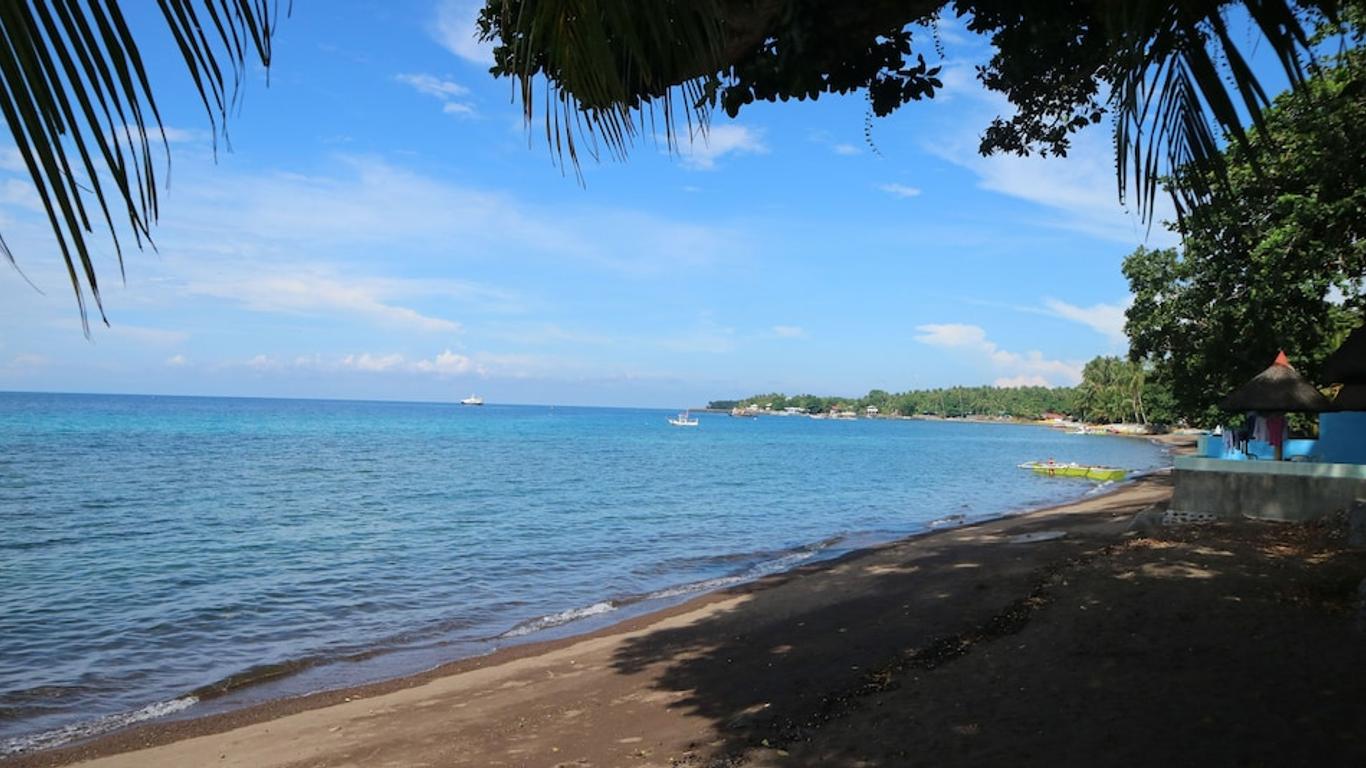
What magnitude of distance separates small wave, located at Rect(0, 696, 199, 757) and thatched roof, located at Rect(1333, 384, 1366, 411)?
54.3 ft

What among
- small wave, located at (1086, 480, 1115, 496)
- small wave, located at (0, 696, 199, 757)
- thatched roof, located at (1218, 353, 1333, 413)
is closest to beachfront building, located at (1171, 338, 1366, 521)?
thatched roof, located at (1218, 353, 1333, 413)

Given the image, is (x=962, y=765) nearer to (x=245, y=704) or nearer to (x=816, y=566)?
(x=245, y=704)

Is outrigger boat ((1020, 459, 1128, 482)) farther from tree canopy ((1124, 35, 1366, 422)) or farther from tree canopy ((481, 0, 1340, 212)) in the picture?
tree canopy ((481, 0, 1340, 212))

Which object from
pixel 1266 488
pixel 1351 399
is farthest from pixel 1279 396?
pixel 1266 488

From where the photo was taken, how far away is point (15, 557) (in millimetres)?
17875

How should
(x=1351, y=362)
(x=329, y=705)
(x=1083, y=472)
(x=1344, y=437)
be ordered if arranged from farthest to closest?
(x=1083, y=472) < (x=1344, y=437) < (x=1351, y=362) < (x=329, y=705)

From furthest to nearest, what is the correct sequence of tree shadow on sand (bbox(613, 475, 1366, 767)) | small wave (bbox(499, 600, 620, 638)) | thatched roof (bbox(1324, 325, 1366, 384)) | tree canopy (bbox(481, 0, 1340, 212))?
small wave (bbox(499, 600, 620, 638))
thatched roof (bbox(1324, 325, 1366, 384))
tree shadow on sand (bbox(613, 475, 1366, 767))
tree canopy (bbox(481, 0, 1340, 212))

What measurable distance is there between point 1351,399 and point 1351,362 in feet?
4.00

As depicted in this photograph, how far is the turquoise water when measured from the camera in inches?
431

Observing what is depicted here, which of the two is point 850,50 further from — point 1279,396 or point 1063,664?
point 1279,396

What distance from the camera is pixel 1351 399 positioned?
1288cm

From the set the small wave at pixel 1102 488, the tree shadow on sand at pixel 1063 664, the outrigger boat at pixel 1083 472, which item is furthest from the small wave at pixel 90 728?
the outrigger boat at pixel 1083 472

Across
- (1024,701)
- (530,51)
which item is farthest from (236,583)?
(530,51)

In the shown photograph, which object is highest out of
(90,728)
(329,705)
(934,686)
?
(934,686)
